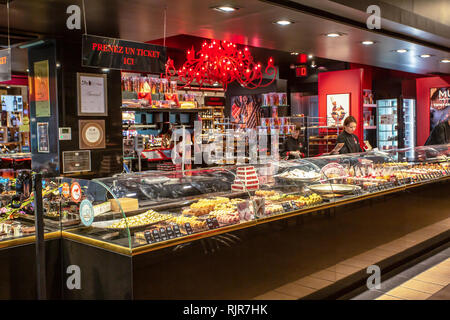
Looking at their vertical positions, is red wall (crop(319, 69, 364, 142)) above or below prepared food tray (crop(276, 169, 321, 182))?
above

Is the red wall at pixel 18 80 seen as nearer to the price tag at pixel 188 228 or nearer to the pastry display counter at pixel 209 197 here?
the pastry display counter at pixel 209 197

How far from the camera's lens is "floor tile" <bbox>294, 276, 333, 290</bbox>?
147 inches

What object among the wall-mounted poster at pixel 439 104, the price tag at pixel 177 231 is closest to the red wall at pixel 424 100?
the wall-mounted poster at pixel 439 104

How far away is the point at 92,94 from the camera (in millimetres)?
5922

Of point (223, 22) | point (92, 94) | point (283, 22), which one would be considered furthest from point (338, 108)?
point (92, 94)

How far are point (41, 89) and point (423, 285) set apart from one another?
5.01 metres

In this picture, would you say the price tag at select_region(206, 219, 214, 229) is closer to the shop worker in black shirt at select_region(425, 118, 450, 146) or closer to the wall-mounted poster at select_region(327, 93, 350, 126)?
the shop worker in black shirt at select_region(425, 118, 450, 146)

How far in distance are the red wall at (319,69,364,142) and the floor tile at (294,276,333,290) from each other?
796cm

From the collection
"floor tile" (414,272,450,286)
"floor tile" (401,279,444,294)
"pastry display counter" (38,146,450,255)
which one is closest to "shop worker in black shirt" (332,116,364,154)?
"pastry display counter" (38,146,450,255)

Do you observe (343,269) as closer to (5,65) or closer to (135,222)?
(135,222)

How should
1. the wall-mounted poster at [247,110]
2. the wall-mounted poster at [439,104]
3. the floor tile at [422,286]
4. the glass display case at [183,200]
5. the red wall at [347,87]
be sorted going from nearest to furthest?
1. the glass display case at [183,200]
2. the floor tile at [422,286]
3. the red wall at [347,87]
4. the wall-mounted poster at [439,104]
5. the wall-mounted poster at [247,110]

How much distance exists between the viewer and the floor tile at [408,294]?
13.1 ft

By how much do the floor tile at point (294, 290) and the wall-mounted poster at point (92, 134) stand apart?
3441 millimetres

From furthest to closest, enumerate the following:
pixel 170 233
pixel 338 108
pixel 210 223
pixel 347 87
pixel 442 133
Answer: pixel 338 108 < pixel 347 87 < pixel 442 133 < pixel 210 223 < pixel 170 233
